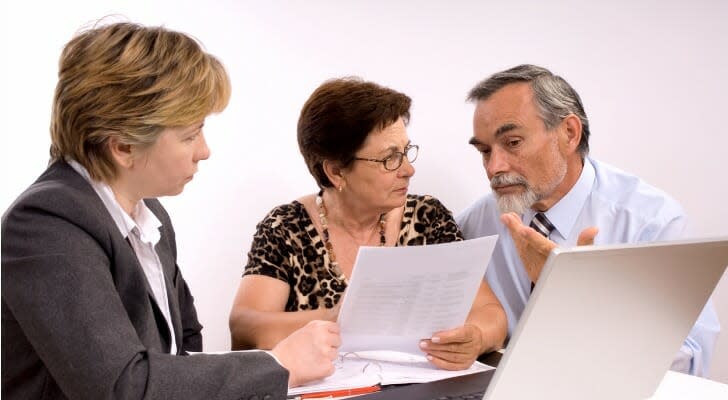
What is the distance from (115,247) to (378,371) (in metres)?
0.65

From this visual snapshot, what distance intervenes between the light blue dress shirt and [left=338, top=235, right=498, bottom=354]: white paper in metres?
0.72

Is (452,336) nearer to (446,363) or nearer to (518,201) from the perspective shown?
(446,363)

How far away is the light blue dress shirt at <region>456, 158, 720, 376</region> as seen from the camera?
95.7 inches

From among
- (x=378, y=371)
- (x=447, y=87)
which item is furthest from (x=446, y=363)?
(x=447, y=87)

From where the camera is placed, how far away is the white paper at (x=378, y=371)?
1.70 metres

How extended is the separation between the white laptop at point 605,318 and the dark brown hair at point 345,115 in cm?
128

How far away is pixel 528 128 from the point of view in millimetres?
2506

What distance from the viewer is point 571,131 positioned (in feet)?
8.43

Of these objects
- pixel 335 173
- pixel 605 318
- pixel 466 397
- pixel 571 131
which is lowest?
pixel 466 397

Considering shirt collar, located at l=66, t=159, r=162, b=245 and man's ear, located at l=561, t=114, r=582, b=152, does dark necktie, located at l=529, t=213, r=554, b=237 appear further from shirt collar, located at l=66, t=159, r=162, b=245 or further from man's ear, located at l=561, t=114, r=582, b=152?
shirt collar, located at l=66, t=159, r=162, b=245

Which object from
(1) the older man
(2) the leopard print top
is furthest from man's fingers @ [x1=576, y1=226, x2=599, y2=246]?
(2) the leopard print top

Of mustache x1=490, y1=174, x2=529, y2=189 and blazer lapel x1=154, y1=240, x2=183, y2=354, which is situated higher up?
mustache x1=490, y1=174, x2=529, y2=189

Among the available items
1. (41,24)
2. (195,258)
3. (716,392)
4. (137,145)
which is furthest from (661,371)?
(41,24)

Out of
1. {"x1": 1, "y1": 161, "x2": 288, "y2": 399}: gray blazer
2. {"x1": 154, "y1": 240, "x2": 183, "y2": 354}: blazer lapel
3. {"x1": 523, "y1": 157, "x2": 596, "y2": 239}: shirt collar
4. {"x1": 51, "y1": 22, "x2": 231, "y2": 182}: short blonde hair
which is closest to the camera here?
{"x1": 1, "y1": 161, "x2": 288, "y2": 399}: gray blazer
